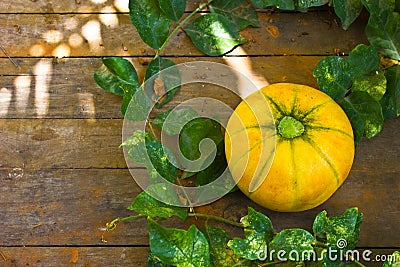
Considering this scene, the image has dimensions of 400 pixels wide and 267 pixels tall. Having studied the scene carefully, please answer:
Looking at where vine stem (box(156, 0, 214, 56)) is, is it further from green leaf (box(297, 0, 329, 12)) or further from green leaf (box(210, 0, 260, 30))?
green leaf (box(297, 0, 329, 12))

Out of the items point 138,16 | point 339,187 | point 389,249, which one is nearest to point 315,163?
point 339,187

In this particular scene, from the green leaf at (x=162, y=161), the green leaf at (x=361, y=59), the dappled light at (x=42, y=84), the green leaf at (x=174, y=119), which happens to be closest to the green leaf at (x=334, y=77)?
the green leaf at (x=361, y=59)

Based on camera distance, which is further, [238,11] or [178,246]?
[238,11]

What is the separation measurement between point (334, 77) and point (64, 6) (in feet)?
3.01

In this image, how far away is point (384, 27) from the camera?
64.6 inches

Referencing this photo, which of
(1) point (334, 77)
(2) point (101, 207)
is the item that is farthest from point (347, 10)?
(2) point (101, 207)

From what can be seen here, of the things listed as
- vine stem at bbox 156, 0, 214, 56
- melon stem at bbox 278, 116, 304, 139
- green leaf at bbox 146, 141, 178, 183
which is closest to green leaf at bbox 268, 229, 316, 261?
melon stem at bbox 278, 116, 304, 139

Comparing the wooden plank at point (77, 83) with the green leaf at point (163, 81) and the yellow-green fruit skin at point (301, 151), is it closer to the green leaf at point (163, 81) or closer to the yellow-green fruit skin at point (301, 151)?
the green leaf at point (163, 81)

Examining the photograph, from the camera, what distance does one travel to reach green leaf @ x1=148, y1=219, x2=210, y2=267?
1.32 metres

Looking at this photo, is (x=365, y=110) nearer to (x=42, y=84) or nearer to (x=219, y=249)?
(x=219, y=249)

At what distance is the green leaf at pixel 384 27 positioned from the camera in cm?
163

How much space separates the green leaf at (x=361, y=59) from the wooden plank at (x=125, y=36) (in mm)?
161

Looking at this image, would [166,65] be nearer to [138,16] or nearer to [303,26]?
[138,16]

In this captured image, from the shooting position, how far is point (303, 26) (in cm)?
179
